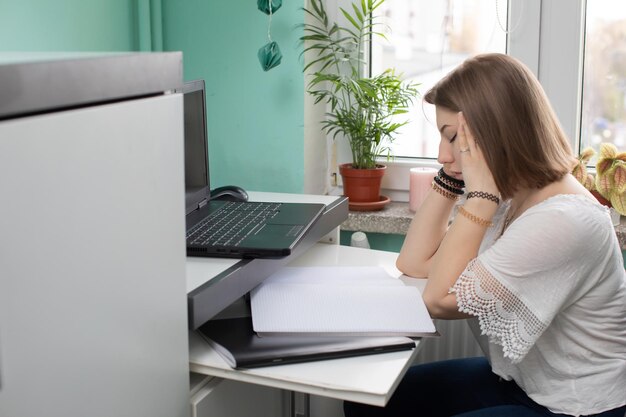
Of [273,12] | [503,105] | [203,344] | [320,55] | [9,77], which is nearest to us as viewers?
[9,77]

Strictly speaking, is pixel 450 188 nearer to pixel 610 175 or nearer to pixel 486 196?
pixel 486 196

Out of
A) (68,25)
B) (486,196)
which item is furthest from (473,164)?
(68,25)

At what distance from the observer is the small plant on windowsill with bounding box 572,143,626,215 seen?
1.93 m

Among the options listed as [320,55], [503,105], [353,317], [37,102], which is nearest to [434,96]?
[503,105]

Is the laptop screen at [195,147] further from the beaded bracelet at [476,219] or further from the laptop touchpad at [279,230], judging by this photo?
the beaded bracelet at [476,219]

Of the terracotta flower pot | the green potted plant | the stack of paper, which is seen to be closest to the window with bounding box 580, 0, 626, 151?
the green potted plant

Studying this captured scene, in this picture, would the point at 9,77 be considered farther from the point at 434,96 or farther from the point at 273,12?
the point at 273,12

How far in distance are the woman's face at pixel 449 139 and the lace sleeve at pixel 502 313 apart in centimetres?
28

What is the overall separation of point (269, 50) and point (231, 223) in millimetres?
654

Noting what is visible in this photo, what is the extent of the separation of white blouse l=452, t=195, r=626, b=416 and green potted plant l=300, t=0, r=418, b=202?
819mm

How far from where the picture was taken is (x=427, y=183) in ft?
6.98

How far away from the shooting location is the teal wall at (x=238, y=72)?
209 centimetres

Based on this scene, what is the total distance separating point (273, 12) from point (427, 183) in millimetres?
610

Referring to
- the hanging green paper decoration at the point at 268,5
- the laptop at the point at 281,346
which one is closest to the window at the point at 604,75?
the hanging green paper decoration at the point at 268,5
